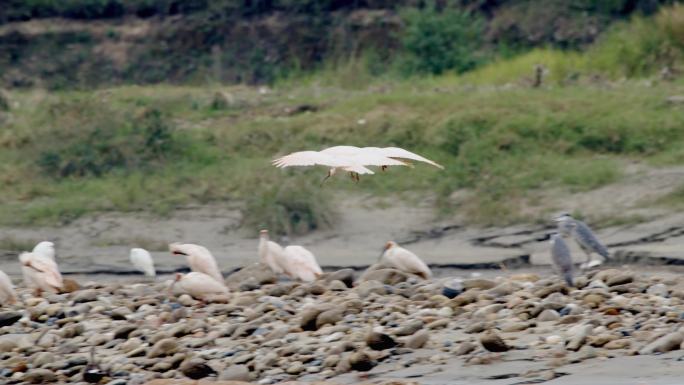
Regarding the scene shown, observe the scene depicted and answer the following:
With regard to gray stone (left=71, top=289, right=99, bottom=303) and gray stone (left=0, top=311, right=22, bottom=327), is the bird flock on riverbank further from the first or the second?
gray stone (left=0, top=311, right=22, bottom=327)

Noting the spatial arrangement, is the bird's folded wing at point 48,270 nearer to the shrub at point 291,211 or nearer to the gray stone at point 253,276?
the gray stone at point 253,276

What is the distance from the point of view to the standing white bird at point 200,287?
36.0ft

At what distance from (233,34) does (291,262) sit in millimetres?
12183

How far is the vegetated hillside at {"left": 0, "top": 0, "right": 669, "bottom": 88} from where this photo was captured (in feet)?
72.8

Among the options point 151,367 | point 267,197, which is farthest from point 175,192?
point 151,367

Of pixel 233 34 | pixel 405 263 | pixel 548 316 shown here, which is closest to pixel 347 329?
pixel 548 316

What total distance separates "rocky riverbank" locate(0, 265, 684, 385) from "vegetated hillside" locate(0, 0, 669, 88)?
36.1 feet

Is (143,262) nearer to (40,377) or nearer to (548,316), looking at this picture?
(40,377)

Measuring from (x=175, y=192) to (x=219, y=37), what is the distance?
8.17m

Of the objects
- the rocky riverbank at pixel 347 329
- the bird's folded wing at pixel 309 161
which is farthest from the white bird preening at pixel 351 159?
the rocky riverbank at pixel 347 329

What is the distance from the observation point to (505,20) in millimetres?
22516

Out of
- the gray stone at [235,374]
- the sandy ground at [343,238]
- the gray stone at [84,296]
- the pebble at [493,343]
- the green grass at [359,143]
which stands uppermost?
the green grass at [359,143]

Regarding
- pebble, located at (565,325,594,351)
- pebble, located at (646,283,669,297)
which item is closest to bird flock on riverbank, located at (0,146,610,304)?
pebble, located at (646,283,669,297)

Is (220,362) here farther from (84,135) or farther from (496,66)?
(496,66)
